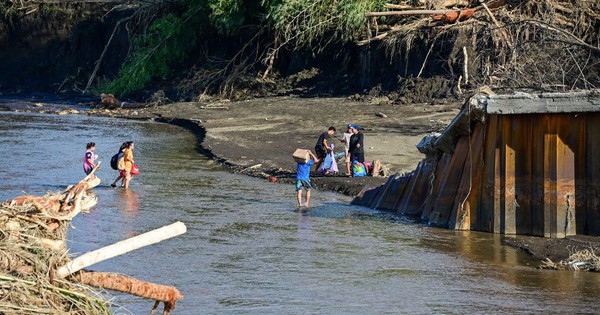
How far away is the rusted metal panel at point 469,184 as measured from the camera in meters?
15.5

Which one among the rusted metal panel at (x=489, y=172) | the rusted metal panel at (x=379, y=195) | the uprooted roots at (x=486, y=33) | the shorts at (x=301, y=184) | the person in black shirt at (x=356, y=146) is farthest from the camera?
the uprooted roots at (x=486, y=33)

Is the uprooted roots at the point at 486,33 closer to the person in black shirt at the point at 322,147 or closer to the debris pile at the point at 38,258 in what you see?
the person in black shirt at the point at 322,147

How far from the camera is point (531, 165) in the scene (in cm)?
1514

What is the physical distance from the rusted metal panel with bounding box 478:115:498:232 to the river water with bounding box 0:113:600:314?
13.6 inches

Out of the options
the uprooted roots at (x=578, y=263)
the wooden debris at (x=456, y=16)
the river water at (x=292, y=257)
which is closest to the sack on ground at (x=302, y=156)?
the river water at (x=292, y=257)

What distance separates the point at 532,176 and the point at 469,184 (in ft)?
3.24

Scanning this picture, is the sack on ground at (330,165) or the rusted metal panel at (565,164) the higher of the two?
the rusted metal panel at (565,164)

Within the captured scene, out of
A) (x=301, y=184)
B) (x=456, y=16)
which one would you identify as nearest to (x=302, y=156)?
(x=301, y=184)

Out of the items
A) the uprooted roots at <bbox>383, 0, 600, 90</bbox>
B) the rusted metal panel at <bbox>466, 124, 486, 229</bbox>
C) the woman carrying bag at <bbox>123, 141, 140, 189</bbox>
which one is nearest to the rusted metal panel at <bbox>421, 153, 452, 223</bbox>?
the rusted metal panel at <bbox>466, 124, 486, 229</bbox>

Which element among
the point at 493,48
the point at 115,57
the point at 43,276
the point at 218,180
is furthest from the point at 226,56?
the point at 43,276

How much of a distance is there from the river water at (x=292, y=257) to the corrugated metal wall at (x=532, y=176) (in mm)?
448

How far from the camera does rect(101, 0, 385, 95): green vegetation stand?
33.3 meters

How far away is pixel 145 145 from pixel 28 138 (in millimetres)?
4208

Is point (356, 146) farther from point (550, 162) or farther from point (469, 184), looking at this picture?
point (550, 162)
